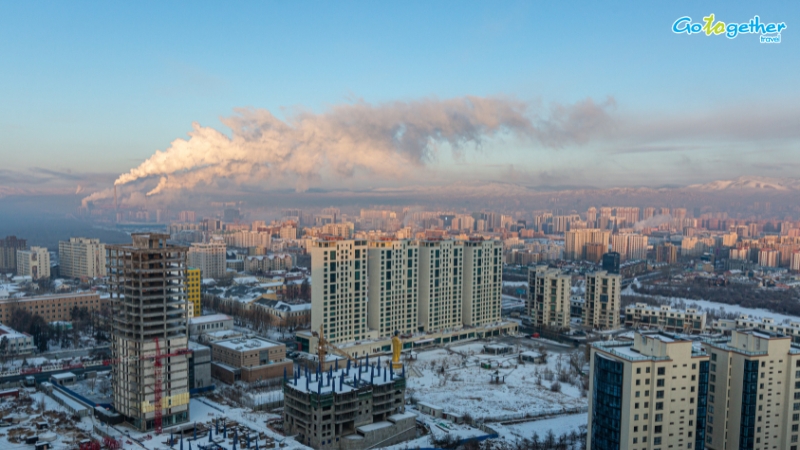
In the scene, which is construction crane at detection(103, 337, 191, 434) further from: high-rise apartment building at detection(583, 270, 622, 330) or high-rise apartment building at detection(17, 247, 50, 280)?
high-rise apartment building at detection(17, 247, 50, 280)

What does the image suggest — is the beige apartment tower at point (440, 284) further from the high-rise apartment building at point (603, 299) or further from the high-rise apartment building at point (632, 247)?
the high-rise apartment building at point (632, 247)

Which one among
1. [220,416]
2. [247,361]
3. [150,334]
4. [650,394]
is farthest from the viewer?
[247,361]

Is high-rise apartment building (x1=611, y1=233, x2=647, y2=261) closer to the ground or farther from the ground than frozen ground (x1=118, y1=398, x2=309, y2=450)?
farther from the ground

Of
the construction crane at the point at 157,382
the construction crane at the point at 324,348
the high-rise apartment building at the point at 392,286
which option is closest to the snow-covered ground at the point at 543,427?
the construction crane at the point at 324,348

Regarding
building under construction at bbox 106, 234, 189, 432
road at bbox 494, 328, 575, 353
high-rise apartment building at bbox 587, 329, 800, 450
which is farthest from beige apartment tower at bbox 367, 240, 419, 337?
high-rise apartment building at bbox 587, 329, 800, 450

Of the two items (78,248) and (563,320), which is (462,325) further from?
(78,248)

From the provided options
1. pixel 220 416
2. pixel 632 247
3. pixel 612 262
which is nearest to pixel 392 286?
pixel 220 416

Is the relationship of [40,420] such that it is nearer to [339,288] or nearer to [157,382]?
[157,382]
